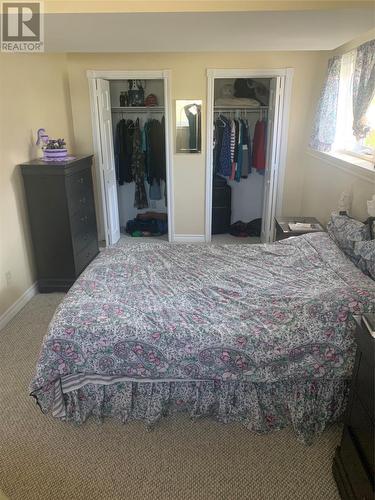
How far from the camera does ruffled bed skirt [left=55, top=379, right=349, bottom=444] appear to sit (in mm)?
1845

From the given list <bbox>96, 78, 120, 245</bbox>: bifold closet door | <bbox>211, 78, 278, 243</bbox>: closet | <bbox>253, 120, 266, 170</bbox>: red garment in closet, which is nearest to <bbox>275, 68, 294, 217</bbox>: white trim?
<bbox>211, 78, 278, 243</bbox>: closet

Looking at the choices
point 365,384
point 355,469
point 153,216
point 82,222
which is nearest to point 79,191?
point 82,222

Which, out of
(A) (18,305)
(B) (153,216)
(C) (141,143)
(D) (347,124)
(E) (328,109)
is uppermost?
(E) (328,109)

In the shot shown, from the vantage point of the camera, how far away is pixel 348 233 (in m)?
2.43

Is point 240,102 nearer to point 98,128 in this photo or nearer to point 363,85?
point 98,128

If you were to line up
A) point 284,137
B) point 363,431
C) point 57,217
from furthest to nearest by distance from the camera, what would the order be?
point 284,137
point 57,217
point 363,431

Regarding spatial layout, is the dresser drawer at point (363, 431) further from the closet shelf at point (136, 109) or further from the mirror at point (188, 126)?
the closet shelf at point (136, 109)

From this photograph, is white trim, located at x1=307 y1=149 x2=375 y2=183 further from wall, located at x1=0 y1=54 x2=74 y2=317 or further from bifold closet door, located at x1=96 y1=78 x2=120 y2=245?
wall, located at x1=0 y1=54 x2=74 y2=317

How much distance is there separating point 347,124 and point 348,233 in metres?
1.45

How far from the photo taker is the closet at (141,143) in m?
4.59

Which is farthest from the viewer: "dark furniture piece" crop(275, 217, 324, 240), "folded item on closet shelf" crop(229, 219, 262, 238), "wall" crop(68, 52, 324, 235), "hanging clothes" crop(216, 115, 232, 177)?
"folded item on closet shelf" crop(229, 219, 262, 238)

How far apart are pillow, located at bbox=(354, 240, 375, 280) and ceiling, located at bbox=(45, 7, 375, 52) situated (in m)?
1.28

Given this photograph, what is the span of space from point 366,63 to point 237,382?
244 centimetres

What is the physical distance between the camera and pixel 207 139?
4.17 m
